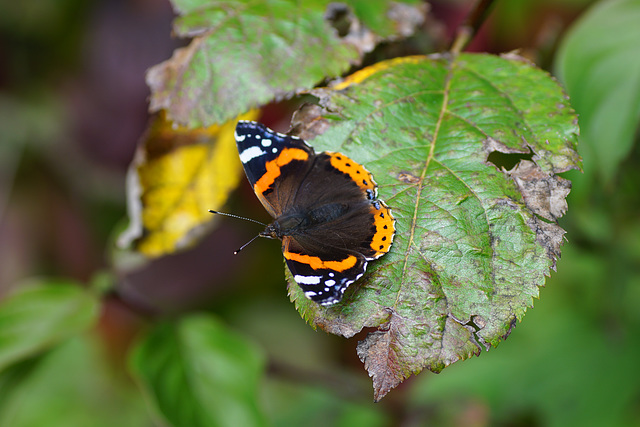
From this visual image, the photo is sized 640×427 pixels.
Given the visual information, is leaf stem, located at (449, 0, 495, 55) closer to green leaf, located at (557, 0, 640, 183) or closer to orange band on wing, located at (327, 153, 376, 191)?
green leaf, located at (557, 0, 640, 183)

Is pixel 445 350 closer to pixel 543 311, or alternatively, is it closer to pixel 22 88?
pixel 543 311

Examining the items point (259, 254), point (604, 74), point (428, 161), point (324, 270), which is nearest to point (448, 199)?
point (428, 161)

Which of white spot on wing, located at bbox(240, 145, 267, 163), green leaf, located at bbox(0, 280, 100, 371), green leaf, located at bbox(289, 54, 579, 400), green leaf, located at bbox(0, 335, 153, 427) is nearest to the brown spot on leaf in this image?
green leaf, located at bbox(289, 54, 579, 400)

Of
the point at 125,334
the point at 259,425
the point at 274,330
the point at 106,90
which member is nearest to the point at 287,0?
the point at 259,425

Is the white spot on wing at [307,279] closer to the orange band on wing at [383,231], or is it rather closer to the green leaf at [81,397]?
the orange band on wing at [383,231]

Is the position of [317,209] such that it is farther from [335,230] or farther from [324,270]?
[324,270]
